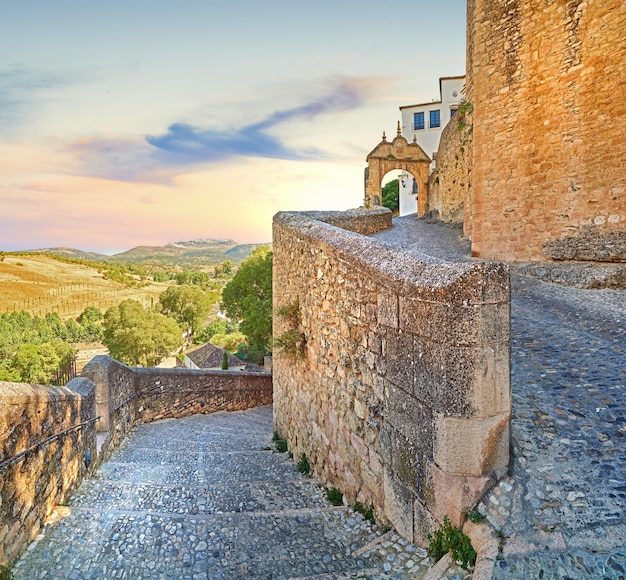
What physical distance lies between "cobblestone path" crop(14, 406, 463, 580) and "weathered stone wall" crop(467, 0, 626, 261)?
7555 mm

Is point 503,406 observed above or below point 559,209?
below

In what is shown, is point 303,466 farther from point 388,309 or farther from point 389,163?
point 389,163

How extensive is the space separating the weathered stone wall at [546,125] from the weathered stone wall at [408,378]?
651 cm

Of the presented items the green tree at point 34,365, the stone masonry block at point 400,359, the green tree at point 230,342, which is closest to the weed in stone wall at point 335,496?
the stone masonry block at point 400,359

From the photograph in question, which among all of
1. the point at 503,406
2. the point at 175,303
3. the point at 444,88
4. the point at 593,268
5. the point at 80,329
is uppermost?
the point at 444,88

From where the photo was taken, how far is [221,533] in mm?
3789

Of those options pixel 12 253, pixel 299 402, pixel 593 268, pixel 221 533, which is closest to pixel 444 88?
pixel 593 268

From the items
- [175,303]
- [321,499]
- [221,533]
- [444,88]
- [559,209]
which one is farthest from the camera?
[175,303]

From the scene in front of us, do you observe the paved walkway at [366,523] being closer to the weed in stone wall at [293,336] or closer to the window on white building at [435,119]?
the weed in stone wall at [293,336]

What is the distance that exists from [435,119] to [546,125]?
33.0m

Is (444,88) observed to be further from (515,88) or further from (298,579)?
(298,579)

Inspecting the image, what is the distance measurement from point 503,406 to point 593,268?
7.02 metres

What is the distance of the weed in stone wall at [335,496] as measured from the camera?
178 inches

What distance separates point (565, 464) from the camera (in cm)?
270
